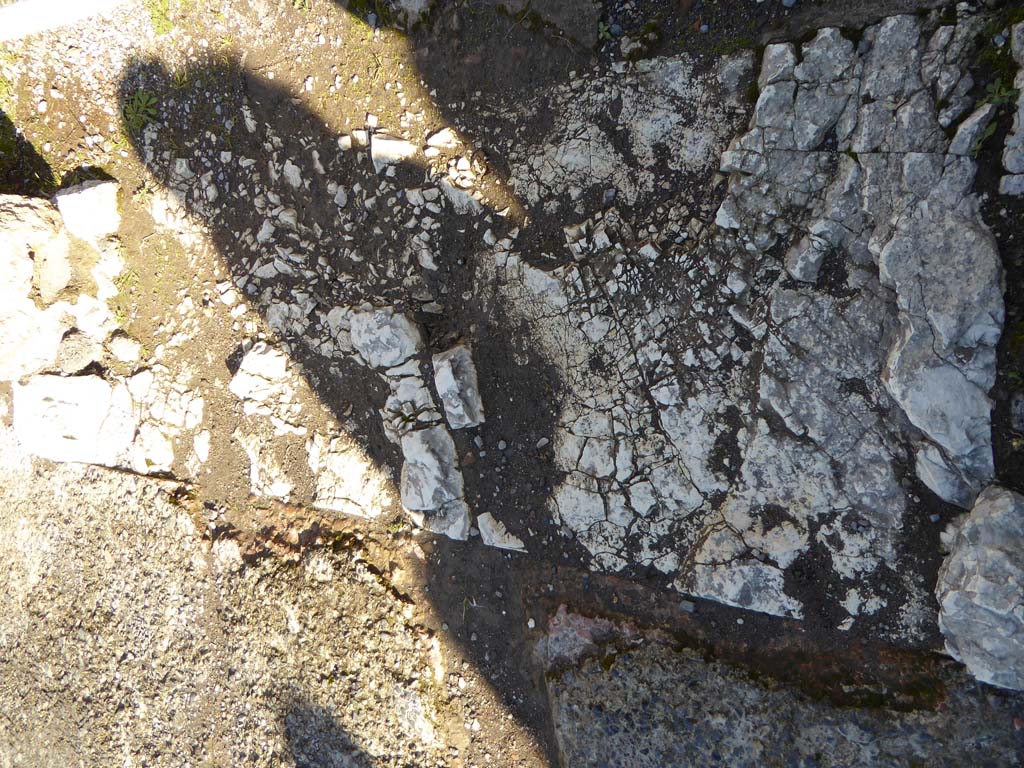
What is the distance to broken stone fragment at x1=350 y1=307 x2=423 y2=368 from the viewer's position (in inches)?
131

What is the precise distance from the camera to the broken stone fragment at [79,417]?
3975mm

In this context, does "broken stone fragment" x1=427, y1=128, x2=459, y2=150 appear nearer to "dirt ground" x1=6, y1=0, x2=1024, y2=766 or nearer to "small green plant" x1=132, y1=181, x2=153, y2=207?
"dirt ground" x1=6, y1=0, x2=1024, y2=766

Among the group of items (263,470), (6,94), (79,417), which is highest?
(6,94)

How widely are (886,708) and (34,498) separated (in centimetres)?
556

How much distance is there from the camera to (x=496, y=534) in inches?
132

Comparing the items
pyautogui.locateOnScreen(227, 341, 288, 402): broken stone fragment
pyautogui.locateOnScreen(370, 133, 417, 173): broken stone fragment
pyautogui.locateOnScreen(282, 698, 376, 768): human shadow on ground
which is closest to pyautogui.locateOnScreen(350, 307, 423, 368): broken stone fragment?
pyautogui.locateOnScreen(227, 341, 288, 402): broken stone fragment

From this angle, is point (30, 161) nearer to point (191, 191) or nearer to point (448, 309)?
point (191, 191)

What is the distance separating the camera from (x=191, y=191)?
12.5ft

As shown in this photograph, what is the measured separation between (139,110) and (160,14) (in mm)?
615

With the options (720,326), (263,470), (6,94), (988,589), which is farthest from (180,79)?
(988,589)

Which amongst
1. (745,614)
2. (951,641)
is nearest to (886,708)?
(951,641)

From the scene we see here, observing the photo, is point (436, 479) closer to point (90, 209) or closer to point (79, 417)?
→ point (79, 417)

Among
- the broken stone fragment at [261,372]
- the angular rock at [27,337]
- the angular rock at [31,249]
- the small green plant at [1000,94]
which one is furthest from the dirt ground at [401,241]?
the small green plant at [1000,94]

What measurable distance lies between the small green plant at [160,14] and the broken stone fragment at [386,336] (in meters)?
2.32
